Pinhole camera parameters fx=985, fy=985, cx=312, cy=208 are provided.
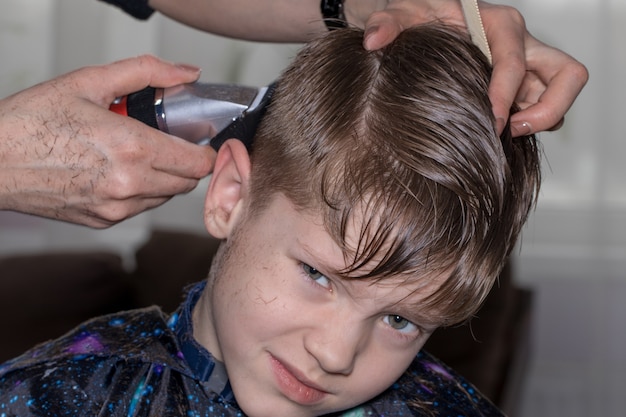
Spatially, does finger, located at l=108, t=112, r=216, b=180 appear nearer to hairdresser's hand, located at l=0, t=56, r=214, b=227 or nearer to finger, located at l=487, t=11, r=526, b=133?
hairdresser's hand, located at l=0, t=56, r=214, b=227

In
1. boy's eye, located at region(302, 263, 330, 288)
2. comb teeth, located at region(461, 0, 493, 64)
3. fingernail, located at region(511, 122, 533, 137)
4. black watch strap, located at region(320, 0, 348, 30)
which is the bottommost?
boy's eye, located at region(302, 263, 330, 288)

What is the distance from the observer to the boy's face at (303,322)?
115 cm

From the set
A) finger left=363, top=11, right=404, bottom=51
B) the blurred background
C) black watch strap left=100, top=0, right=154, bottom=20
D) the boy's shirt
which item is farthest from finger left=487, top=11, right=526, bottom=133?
the blurred background

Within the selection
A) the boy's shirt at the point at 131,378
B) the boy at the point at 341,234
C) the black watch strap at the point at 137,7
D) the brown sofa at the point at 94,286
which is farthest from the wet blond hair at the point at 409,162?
the brown sofa at the point at 94,286

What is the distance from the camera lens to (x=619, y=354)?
141 inches

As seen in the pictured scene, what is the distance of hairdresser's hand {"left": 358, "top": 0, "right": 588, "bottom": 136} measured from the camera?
1180mm

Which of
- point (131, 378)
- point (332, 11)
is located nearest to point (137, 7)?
point (332, 11)

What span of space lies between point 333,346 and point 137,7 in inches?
30.1

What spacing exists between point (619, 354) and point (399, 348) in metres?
2.60

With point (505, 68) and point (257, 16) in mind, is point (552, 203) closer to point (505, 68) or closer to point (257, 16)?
point (257, 16)

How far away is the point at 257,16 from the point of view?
1570 mm

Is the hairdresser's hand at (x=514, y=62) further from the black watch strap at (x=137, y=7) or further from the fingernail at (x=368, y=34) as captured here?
the black watch strap at (x=137, y=7)

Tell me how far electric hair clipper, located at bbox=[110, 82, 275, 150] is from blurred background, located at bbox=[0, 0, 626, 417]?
212 centimetres

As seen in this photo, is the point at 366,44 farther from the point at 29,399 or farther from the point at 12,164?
the point at 29,399
